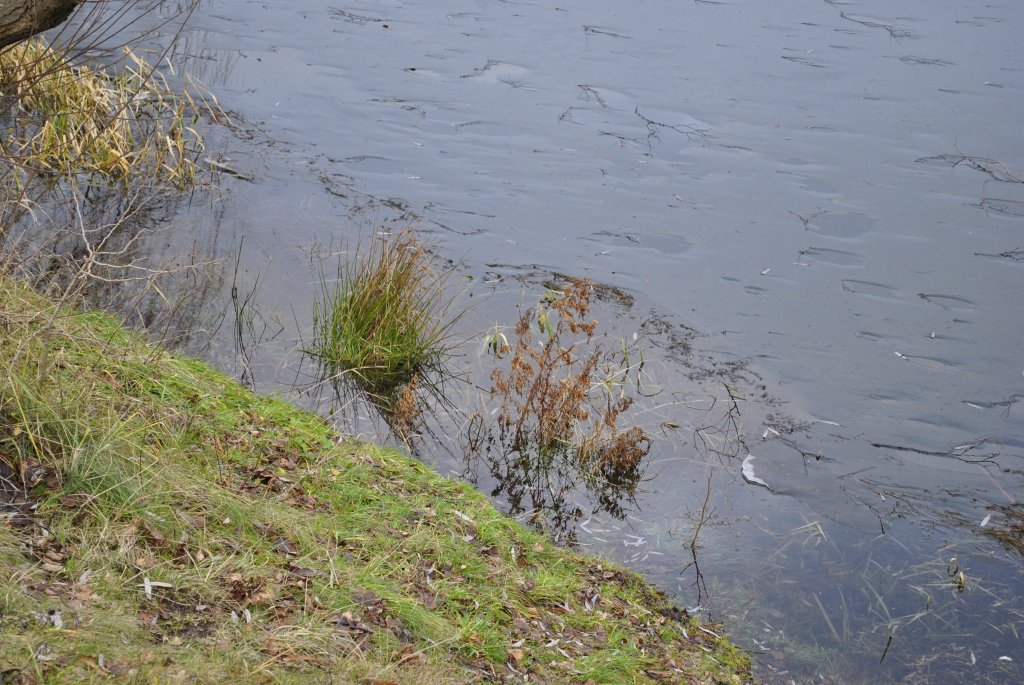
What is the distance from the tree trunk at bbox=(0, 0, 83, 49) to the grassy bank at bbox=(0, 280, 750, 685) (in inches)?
42.5

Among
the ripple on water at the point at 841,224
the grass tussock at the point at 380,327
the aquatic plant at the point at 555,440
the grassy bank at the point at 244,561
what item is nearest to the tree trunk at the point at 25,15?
the grassy bank at the point at 244,561

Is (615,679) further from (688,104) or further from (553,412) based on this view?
(688,104)

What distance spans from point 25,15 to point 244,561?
199 centimetres

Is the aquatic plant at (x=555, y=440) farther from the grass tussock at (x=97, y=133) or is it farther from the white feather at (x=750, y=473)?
the grass tussock at (x=97, y=133)

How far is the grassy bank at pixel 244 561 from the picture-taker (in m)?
3.02

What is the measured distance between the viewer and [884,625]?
4.99 meters

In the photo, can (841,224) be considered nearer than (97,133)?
No

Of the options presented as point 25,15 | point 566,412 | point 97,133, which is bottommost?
point 566,412

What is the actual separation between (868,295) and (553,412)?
3.48m

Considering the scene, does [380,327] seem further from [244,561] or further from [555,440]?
[244,561]

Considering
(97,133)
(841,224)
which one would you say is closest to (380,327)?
(97,133)

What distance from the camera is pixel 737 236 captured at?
8.92m

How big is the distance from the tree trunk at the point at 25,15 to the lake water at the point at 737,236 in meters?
2.92

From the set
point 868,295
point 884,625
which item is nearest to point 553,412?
point 884,625
